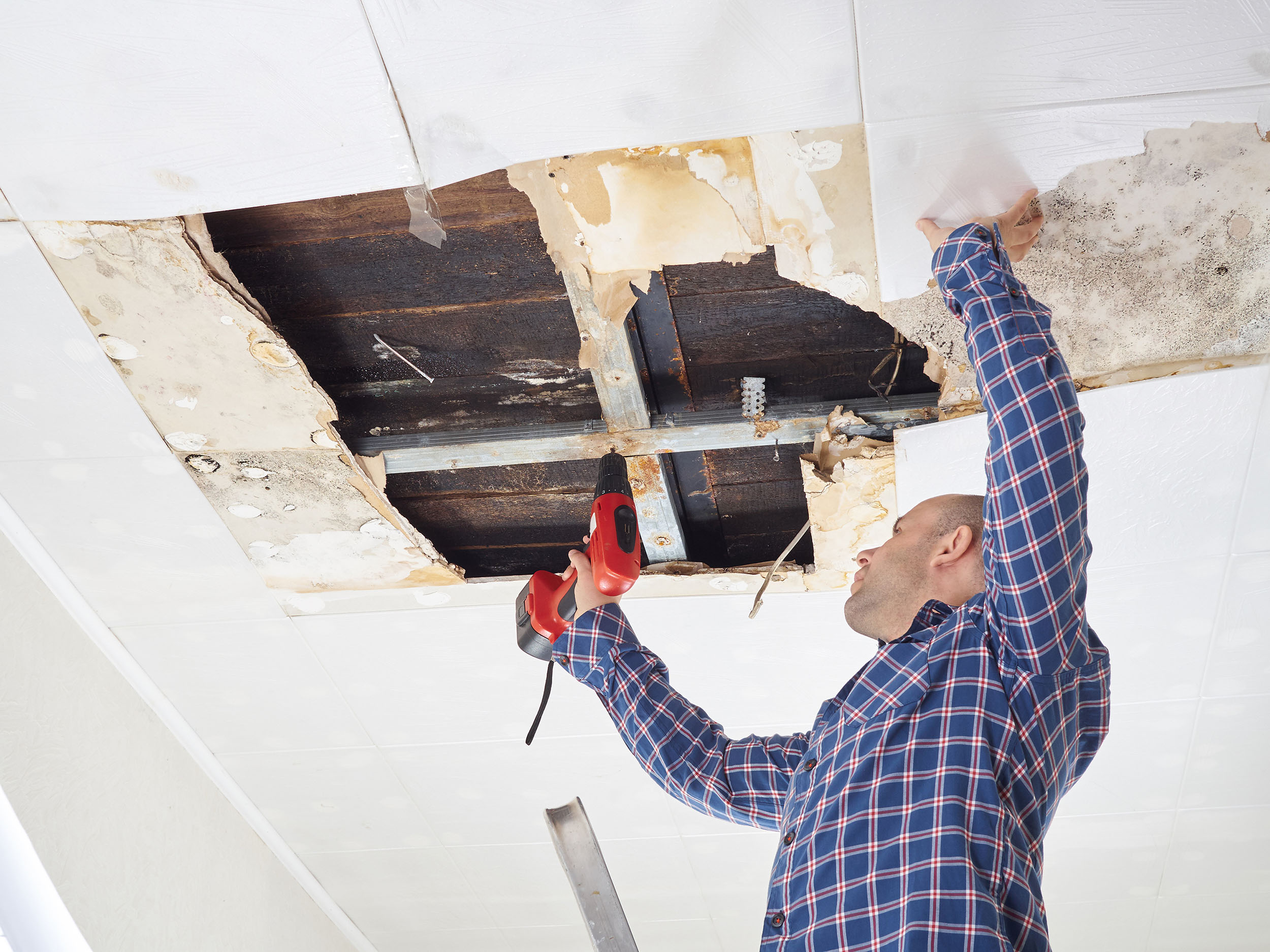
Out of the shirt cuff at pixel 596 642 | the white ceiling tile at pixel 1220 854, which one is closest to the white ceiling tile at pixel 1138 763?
the white ceiling tile at pixel 1220 854

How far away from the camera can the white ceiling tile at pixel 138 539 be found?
1604mm

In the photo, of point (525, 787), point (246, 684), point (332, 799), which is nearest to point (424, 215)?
point (246, 684)

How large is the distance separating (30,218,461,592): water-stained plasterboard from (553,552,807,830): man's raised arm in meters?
0.47

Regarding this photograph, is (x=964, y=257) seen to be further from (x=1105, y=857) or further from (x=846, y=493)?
(x=1105, y=857)

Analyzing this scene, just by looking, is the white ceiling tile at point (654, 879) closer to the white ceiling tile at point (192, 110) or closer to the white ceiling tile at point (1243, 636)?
the white ceiling tile at point (1243, 636)

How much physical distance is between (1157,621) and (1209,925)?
5.60 ft

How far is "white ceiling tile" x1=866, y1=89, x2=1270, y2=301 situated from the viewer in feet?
3.49

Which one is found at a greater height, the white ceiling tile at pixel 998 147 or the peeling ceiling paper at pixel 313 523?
the white ceiling tile at pixel 998 147

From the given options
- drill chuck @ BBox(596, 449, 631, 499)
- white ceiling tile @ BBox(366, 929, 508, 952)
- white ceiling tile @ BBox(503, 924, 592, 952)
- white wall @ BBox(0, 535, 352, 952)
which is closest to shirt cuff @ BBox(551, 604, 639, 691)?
drill chuck @ BBox(596, 449, 631, 499)

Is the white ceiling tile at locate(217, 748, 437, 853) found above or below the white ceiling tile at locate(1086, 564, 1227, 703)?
below

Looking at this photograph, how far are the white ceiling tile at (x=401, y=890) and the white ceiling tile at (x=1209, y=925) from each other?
85.4 inches

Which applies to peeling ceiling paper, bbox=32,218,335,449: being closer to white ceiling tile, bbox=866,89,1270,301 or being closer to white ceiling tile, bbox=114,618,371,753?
white ceiling tile, bbox=114,618,371,753

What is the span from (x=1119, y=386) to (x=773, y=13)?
2.64 feet

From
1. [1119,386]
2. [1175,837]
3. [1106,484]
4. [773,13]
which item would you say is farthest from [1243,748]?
[773,13]
